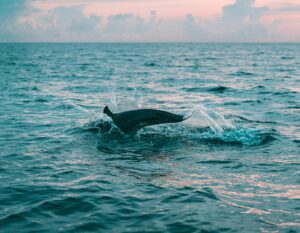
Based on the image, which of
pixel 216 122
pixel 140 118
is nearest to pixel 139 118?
pixel 140 118

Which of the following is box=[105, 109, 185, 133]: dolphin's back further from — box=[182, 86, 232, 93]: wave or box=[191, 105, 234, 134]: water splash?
box=[182, 86, 232, 93]: wave

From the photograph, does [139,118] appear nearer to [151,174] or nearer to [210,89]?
[151,174]

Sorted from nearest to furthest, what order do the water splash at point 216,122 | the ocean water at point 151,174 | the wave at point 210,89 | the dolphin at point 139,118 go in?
the ocean water at point 151,174
the dolphin at point 139,118
the water splash at point 216,122
the wave at point 210,89

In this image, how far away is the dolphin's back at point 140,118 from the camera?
1256 centimetres

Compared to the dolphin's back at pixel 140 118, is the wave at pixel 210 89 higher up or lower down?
lower down

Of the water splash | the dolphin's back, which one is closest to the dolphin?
the dolphin's back

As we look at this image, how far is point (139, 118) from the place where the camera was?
13.0m

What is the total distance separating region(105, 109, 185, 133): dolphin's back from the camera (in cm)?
1256

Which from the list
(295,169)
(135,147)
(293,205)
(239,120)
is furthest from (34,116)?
(293,205)

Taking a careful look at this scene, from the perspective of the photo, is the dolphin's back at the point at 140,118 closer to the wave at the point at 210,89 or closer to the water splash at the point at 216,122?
the water splash at the point at 216,122

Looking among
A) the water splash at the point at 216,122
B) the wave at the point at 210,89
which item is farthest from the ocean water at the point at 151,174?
the wave at the point at 210,89

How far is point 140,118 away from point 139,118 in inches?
1.4

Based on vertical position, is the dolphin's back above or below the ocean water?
above

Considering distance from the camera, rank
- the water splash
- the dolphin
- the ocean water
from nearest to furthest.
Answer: the ocean water < the dolphin < the water splash
